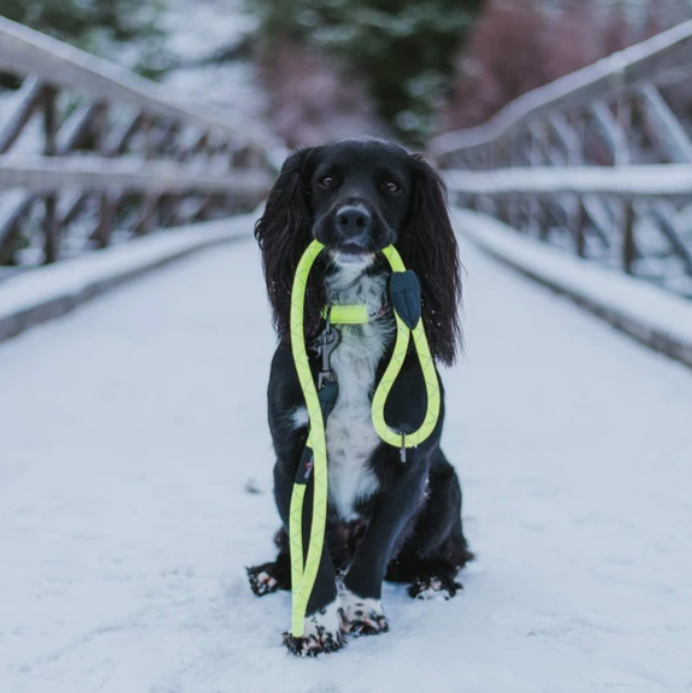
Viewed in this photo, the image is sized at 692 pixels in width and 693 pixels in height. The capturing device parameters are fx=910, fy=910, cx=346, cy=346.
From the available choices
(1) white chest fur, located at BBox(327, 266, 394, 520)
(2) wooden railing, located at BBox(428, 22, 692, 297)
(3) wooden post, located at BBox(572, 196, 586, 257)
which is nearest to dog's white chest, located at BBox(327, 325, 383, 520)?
(1) white chest fur, located at BBox(327, 266, 394, 520)

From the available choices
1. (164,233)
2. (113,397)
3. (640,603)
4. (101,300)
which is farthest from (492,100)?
(640,603)

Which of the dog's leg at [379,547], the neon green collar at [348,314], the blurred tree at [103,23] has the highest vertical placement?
the blurred tree at [103,23]

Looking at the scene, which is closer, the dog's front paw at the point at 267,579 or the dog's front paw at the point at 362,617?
the dog's front paw at the point at 362,617

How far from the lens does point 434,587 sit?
2143 mm

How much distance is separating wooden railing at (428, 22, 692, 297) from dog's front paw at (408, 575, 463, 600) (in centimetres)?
289

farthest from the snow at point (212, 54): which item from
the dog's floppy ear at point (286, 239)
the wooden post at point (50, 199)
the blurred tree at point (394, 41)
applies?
the dog's floppy ear at point (286, 239)

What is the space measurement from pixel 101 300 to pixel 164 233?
10.7ft

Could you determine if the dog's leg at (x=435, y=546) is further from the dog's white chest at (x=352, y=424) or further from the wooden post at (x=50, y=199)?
the wooden post at (x=50, y=199)

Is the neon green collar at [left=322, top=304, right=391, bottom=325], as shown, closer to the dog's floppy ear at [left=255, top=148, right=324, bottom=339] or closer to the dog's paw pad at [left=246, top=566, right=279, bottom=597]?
the dog's floppy ear at [left=255, top=148, right=324, bottom=339]

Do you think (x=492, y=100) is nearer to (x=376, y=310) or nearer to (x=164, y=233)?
(x=164, y=233)

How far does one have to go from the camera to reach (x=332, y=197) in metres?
2.07

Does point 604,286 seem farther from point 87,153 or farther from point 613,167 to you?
point 87,153

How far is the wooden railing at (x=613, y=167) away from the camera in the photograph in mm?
4852

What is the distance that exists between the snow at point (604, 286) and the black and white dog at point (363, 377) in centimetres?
234
